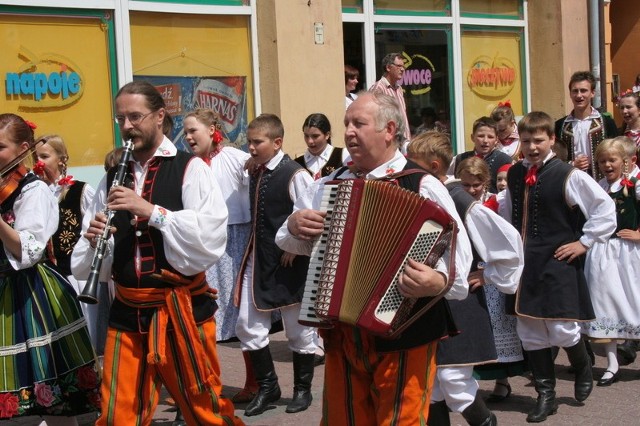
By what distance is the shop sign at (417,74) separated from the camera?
12.7m

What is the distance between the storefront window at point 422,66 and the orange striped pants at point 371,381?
8329mm

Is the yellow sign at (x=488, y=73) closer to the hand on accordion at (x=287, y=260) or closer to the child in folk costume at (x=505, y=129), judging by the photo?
the child in folk costume at (x=505, y=129)

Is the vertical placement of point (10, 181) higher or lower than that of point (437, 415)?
higher

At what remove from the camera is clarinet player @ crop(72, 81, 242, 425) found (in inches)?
192

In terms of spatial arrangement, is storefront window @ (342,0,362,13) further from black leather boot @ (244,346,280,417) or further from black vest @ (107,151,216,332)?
black vest @ (107,151,216,332)

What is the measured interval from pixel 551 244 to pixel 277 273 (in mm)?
1726

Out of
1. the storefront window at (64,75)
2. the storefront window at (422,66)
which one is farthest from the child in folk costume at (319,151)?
the storefront window at (422,66)

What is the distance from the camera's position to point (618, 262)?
775 centimetres

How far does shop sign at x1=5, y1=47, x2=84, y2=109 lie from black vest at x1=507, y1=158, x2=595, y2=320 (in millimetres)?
4354

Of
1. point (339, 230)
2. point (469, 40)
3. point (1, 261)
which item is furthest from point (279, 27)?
point (339, 230)

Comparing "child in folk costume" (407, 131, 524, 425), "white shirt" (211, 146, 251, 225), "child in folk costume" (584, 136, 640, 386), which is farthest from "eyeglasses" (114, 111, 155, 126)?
"child in folk costume" (584, 136, 640, 386)

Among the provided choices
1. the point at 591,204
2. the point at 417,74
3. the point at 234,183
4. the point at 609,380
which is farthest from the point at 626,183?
the point at 417,74

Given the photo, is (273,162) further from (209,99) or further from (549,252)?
(209,99)

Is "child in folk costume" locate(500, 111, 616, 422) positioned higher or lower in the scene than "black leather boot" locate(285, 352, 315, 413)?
higher
